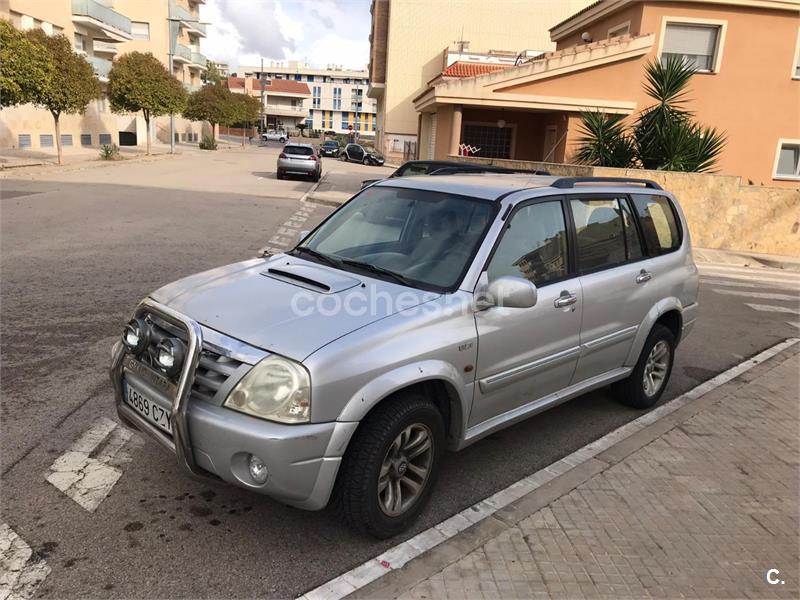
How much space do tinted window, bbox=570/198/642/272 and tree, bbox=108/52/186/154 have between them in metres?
36.6

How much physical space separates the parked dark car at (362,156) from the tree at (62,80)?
66.1 feet

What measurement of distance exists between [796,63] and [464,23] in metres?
33.0

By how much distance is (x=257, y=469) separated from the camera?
2.77m

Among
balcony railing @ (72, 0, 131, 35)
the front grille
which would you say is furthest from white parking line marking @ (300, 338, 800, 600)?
balcony railing @ (72, 0, 131, 35)

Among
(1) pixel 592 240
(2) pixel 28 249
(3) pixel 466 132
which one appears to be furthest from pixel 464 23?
(1) pixel 592 240

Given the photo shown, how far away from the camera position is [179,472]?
3693mm

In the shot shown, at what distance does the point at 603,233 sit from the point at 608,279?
13.7 inches

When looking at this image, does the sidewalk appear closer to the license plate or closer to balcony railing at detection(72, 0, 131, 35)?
the license plate

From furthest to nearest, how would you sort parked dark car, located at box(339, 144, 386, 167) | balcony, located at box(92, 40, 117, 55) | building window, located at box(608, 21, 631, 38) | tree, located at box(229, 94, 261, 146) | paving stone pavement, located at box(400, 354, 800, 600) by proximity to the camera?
1. tree, located at box(229, 94, 261, 146)
2. balcony, located at box(92, 40, 117, 55)
3. parked dark car, located at box(339, 144, 386, 167)
4. building window, located at box(608, 21, 631, 38)
5. paving stone pavement, located at box(400, 354, 800, 600)

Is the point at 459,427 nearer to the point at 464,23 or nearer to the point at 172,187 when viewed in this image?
the point at 172,187

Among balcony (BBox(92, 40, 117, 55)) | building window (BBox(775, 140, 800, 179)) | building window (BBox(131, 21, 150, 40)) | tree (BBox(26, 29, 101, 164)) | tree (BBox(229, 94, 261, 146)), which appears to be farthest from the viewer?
tree (BBox(229, 94, 261, 146))

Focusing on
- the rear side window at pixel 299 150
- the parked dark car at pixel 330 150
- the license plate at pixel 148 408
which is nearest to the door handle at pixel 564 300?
the license plate at pixel 148 408

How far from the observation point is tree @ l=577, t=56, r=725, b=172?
14.0 meters

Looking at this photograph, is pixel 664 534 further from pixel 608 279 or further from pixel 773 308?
pixel 773 308
